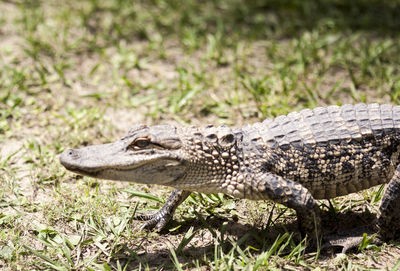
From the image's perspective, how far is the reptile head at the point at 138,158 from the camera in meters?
3.37

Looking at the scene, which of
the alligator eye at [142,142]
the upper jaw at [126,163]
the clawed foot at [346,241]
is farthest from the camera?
the clawed foot at [346,241]

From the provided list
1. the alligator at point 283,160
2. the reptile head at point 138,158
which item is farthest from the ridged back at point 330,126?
the reptile head at point 138,158

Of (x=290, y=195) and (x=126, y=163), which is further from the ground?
(x=126, y=163)

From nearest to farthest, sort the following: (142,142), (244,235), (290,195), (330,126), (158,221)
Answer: (290,195)
(142,142)
(330,126)
(244,235)
(158,221)

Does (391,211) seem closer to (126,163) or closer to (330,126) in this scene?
(330,126)

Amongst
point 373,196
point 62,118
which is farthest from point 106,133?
point 373,196

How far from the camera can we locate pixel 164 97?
587cm

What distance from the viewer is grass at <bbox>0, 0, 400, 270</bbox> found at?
12.1 ft

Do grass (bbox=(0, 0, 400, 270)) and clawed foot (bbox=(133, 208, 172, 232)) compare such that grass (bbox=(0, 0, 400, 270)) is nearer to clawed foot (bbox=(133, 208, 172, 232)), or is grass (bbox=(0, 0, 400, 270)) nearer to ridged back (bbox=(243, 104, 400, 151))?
clawed foot (bbox=(133, 208, 172, 232))

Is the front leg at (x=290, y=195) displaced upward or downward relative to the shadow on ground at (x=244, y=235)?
upward

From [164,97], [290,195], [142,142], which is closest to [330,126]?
[290,195]

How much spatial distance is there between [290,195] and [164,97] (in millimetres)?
2907

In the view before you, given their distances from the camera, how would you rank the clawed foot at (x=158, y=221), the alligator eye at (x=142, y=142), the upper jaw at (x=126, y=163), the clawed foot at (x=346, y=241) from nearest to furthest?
the upper jaw at (x=126, y=163), the alligator eye at (x=142, y=142), the clawed foot at (x=346, y=241), the clawed foot at (x=158, y=221)

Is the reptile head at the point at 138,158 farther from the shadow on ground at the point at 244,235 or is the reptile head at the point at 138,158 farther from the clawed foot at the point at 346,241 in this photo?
the clawed foot at the point at 346,241
